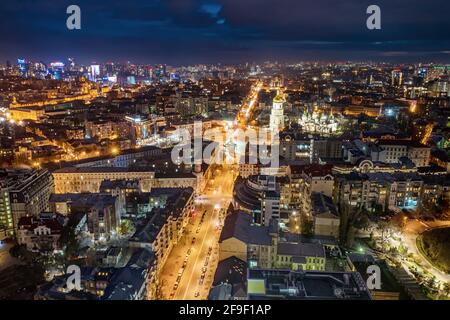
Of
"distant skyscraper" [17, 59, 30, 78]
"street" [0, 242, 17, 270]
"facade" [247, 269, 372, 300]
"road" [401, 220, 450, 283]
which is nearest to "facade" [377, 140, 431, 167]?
"road" [401, 220, 450, 283]

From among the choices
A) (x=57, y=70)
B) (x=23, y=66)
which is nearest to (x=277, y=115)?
(x=57, y=70)

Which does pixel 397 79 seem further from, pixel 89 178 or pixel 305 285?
pixel 305 285

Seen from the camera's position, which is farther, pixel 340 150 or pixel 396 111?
pixel 396 111

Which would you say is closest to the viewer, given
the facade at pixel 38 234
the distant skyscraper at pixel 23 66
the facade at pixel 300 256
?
the facade at pixel 300 256

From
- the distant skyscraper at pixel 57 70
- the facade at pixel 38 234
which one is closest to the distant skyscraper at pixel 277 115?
the facade at pixel 38 234

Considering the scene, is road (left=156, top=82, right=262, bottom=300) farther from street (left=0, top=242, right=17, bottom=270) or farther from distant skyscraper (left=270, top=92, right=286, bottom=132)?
distant skyscraper (left=270, top=92, right=286, bottom=132)

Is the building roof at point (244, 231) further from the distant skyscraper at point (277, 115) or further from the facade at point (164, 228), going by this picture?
the distant skyscraper at point (277, 115)
